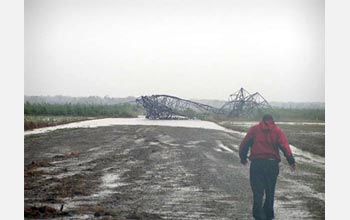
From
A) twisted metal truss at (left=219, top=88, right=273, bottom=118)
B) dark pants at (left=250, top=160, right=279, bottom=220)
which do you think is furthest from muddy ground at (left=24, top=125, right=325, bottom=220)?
twisted metal truss at (left=219, top=88, right=273, bottom=118)

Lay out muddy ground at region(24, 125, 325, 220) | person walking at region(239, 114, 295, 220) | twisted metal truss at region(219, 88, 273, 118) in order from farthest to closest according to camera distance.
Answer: twisted metal truss at region(219, 88, 273, 118)
person walking at region(239, 114, 295, 220)
muddy ground at region(24, 125, 325, 220)

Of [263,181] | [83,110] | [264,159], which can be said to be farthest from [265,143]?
[83,110]

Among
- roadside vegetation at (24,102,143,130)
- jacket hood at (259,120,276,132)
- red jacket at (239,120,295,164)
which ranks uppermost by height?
roadside vegetation at (24,102,143,130)

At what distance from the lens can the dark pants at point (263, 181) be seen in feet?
14.9

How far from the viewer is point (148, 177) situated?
4.59m

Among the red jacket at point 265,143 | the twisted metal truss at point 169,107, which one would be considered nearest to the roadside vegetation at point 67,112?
the twisted metal truss at point 169,107

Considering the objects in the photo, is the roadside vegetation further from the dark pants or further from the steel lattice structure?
the dark pants

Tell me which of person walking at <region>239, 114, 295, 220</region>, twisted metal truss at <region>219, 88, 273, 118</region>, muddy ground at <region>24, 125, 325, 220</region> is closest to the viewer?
muddy ground at <region>24, 125, 325, 220</region>

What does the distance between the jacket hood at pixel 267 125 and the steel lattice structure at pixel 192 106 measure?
17 centimetres

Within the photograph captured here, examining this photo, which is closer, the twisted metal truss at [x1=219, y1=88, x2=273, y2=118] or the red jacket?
the red jacket

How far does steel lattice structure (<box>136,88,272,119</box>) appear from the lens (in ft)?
15.4

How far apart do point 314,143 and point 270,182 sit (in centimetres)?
70

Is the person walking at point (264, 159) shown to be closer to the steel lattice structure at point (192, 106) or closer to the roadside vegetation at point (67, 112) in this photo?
the steel lattice structure at point (192, 106)

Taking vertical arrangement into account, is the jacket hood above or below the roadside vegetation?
below
